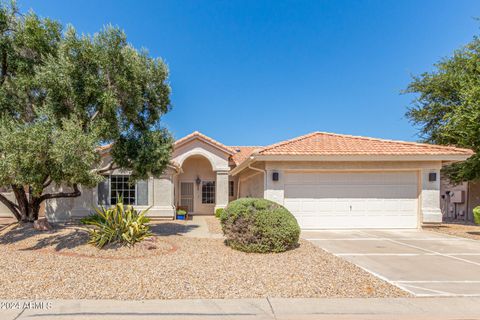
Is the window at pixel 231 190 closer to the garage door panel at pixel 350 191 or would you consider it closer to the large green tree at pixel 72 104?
the garage door panel at pixel 350 191

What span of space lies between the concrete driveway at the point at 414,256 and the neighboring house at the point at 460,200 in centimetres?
1017

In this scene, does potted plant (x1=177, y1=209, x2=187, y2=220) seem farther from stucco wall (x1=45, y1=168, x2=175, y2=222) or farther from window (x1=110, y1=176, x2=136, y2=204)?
window (x1=110, y1=176, x2=136, y2=204)

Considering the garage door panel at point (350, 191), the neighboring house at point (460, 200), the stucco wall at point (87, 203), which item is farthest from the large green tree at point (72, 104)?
the neighboring house at point (460, 200)

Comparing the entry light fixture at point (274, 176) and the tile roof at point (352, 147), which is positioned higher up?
the tile roof at point (352, 147)

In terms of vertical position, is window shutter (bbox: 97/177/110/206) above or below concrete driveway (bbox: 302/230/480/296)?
above

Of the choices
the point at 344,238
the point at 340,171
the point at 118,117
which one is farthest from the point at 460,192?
the point at 118,117

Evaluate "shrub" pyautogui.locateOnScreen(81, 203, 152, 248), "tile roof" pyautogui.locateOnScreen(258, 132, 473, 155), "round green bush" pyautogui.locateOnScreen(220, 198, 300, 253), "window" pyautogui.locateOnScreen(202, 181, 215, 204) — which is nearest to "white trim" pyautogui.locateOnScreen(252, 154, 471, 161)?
"tile roof" pyautogui.locateOnScreen(258, 132, 473, 155)

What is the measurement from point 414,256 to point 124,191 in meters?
13.4

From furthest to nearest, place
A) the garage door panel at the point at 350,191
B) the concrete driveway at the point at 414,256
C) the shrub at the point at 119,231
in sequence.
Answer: the garage door panel at the point at 350,191 < the shrub at the point at 119,231 < the concrete driveway at the point at 414,256

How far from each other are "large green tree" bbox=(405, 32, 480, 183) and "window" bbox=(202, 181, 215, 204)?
14572mm

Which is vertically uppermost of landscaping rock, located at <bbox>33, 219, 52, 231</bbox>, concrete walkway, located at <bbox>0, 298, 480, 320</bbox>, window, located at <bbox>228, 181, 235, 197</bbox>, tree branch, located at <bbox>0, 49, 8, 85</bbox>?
tree branch, located at <bbox>0, 49, 8, 85</bbox>

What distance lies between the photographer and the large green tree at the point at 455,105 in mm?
13320

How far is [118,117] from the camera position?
872 cm

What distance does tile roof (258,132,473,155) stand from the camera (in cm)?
1116
